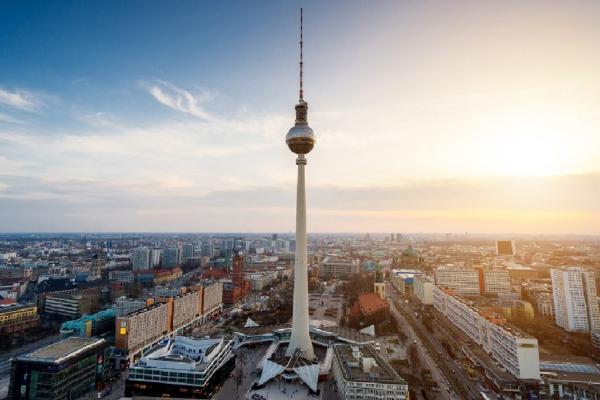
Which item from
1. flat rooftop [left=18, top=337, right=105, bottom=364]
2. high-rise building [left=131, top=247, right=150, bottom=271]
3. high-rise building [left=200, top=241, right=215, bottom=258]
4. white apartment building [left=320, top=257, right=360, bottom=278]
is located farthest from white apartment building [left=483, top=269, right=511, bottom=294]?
high-rise building [left=200, top=241, right=215, bottom=258]

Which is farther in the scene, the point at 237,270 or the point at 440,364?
the point at 237,270

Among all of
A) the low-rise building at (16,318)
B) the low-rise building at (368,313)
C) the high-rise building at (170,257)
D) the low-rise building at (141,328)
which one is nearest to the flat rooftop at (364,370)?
the low-rise building at (368,313)

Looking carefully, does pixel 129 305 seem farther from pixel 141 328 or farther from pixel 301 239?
pixel 301 239

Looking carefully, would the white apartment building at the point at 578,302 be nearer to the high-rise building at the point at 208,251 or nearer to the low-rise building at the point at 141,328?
the low-rise building at the point at 141,328

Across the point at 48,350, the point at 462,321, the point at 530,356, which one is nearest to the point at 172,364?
the point at 48,350

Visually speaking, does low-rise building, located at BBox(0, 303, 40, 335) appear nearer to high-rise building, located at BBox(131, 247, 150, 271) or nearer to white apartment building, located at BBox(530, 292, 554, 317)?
high-rise building, located at BBox(131, 247, 150, 271)

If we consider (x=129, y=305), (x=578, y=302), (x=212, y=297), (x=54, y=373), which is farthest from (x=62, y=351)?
(x=578, y=302)
